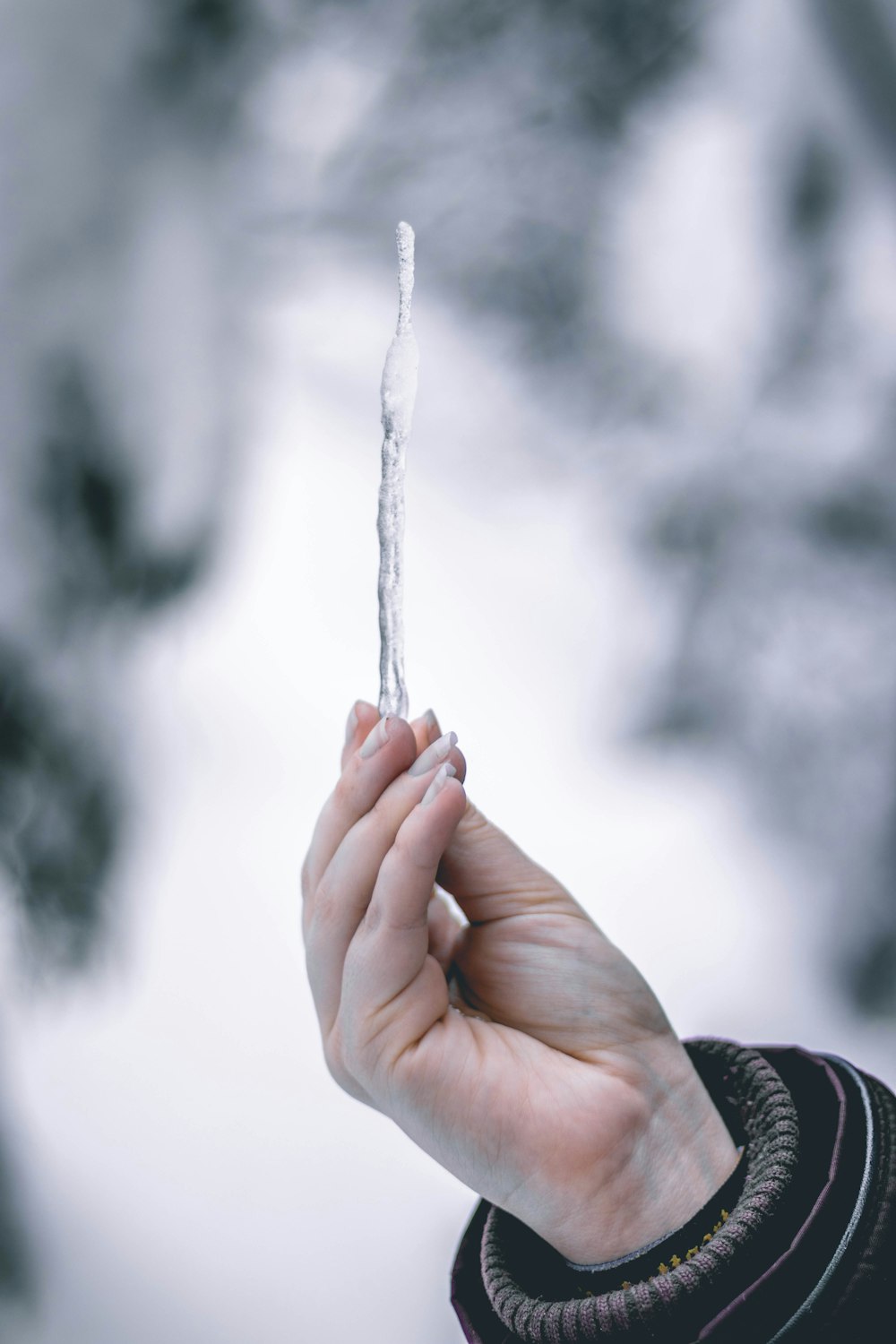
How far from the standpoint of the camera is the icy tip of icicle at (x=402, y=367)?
332mm

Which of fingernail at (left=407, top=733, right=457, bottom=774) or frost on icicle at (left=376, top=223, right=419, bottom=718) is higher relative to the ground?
frost on icicle at (left=376, top=223, right=419, bottom=718)

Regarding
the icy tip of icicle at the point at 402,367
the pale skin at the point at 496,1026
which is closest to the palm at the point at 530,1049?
the pale skin at the point at 496,1026

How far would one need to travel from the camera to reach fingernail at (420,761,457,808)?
0.31 meters

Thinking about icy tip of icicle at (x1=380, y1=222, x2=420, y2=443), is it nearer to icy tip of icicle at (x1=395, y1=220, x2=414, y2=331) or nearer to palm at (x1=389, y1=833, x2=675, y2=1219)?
icy tip of icicle at (x1=395, y1=220, x2=414, y2=331)

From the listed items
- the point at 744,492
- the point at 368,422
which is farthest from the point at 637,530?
the point at 368,422

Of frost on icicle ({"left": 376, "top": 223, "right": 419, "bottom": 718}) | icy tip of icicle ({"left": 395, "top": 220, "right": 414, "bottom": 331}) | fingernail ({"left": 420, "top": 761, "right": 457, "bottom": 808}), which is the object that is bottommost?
fingernail ({"left": 420, "top": 761, "right": 457, "bottom": 808})

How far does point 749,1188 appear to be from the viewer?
302 mm

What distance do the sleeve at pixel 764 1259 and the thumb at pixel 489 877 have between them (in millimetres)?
97

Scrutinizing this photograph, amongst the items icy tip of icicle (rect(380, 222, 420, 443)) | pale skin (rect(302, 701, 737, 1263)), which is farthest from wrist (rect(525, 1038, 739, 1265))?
icy tip of icicle (rect(380, 222, 420, 443))

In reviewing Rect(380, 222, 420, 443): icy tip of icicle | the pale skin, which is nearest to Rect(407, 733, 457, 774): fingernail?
the pale skin

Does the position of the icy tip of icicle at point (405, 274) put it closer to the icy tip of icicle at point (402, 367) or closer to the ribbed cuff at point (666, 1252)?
the icy tip of icicle at point (402, 367)

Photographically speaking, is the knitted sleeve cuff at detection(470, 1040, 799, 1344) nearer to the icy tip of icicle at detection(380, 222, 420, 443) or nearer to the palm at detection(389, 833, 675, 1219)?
the palm at detection(389, 833, 675, 1219)

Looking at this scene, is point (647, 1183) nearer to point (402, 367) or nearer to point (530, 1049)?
point (530, 1049)

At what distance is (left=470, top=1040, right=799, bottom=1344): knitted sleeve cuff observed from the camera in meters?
0.28
